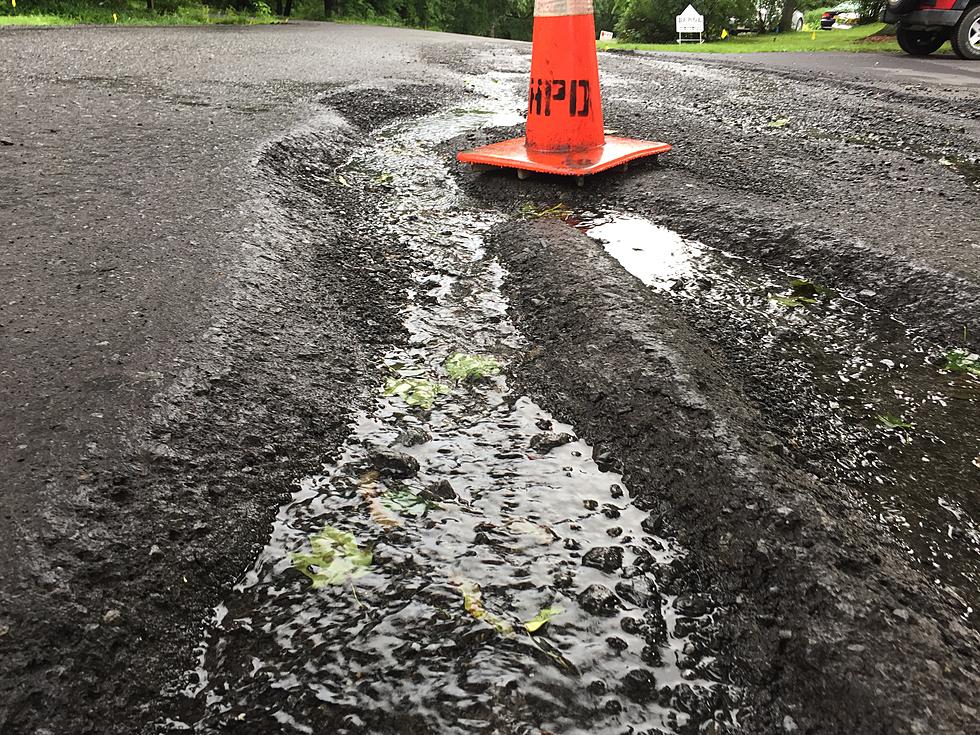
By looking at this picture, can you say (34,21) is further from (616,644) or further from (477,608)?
(616,644)

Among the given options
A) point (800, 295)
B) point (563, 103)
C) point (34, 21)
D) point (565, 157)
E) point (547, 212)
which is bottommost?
point (800, 295)

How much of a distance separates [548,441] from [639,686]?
0.87 meters

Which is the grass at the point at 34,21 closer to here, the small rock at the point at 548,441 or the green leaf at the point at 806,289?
the green leaf at the point at 806,289

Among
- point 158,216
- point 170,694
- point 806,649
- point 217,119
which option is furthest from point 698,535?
point 217,119

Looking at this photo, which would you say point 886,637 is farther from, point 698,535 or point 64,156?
point 64,156

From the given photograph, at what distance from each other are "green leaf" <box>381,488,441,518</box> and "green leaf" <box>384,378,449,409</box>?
0.44 metres

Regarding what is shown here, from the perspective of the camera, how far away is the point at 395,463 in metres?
2.13

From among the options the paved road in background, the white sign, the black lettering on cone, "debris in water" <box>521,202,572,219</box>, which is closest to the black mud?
"debris in water" <box>521,202,572,219</box>

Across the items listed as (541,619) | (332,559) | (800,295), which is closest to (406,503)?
(332,559)

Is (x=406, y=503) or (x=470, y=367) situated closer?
(x=406, y=503)

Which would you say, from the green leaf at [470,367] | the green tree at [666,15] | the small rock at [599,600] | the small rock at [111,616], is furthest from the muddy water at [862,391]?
the green tree at [666,15]

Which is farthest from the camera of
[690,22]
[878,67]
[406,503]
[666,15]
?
[666,15]

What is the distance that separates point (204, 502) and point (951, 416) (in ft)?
7.29

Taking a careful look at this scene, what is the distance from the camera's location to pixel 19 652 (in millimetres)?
1456
